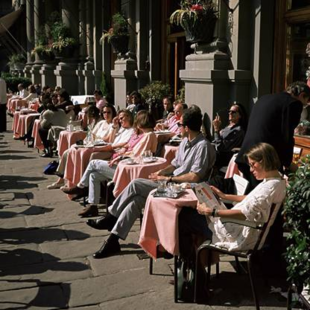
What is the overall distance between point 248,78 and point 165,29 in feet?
17.0

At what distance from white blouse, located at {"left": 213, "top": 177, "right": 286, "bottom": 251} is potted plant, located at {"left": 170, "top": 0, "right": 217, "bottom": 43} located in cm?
571

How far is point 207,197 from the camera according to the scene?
4043mm

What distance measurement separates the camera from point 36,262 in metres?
5.02

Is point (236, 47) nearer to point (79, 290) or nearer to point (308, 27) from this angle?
point (308, 27)

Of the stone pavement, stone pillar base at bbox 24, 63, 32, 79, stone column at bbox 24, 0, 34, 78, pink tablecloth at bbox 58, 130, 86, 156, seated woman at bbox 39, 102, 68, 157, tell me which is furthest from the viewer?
stone column at bbox 24, 0, 34, 78

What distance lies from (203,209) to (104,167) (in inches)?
117

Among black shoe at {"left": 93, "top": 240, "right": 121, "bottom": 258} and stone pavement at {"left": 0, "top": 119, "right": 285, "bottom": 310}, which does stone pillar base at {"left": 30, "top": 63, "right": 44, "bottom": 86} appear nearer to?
stone pavement at {"left": 0, "top": 119, "right": 285, "bottom": 310}

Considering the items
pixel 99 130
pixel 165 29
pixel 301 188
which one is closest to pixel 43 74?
pixel 165 29

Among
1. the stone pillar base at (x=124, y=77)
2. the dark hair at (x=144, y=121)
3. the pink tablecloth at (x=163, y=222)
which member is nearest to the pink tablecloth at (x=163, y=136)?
the dark hair at (x=144, y=121)

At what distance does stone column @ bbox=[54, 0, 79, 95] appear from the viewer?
19.9m

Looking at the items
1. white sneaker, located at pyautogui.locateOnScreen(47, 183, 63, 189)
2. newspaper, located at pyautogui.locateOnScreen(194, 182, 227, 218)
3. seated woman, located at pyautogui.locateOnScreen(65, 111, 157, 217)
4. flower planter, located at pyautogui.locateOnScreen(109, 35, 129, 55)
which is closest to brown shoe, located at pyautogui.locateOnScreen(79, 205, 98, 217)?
seated woman, located at pyautogui.locateOnScreen(65, 111, 157, 217)

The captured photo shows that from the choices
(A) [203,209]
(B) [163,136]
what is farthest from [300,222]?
(B) [163,136]

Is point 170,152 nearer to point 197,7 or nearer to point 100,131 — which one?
point 100,131

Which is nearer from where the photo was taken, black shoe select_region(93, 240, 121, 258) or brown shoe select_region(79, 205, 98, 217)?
black shoe select_region(93, 240, 121, 258)
